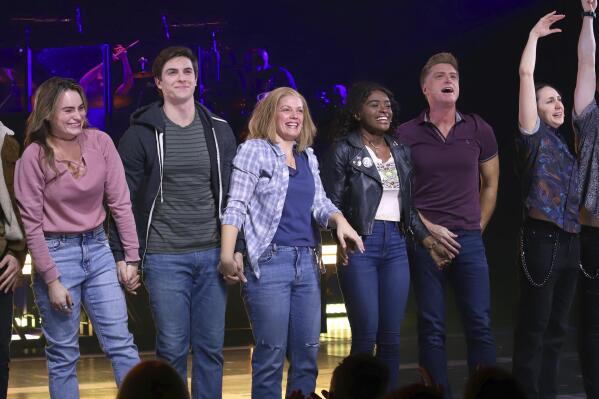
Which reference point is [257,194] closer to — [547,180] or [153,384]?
[547,180]

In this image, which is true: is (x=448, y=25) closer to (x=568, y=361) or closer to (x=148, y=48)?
(x=148, y=48)

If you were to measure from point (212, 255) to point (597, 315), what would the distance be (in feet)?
5.65

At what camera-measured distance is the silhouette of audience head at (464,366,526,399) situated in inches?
82.0

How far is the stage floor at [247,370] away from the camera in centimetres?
597

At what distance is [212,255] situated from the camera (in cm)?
421

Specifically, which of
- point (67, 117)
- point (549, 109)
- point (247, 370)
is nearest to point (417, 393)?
point (67, 117)

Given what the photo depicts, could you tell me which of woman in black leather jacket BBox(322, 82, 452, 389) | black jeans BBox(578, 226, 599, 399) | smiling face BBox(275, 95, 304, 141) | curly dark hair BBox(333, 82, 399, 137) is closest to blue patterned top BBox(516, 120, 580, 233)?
black jeans BBox(578, 226, 599, 399)

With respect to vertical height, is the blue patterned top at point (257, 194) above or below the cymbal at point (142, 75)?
below

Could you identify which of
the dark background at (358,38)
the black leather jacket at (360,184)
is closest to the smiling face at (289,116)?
the black leather jacket at (360,184)

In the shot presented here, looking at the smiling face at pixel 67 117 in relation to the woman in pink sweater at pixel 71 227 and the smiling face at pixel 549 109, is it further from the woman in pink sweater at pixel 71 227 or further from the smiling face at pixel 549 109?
the smiling face at pixel 549 109

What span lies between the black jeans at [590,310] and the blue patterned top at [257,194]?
1.24 metres

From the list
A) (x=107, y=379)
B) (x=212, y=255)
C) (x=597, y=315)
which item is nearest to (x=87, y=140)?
(x=212, y=255)

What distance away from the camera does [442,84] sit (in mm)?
4844

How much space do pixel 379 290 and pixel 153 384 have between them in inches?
101
